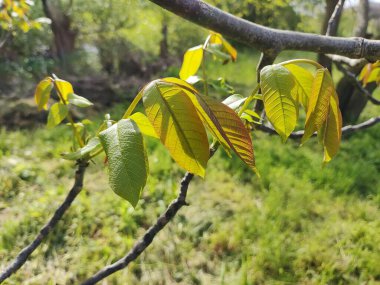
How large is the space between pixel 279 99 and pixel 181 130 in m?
0.15

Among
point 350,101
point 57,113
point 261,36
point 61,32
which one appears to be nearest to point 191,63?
point 261,36

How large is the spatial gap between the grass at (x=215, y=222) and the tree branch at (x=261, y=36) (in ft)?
4.91

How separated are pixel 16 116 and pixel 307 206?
3.99 meters

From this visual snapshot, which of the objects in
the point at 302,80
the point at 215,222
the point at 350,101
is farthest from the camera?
the point at 350,101

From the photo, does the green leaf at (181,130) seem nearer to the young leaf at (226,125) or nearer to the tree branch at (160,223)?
the young leaf at (226,125)

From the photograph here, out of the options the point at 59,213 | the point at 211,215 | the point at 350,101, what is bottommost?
the point at 211,215

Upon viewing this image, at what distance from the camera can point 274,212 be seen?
9.23ft

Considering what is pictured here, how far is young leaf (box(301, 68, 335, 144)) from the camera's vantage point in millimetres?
448

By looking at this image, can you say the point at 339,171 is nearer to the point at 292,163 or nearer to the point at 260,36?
the point at 292,163

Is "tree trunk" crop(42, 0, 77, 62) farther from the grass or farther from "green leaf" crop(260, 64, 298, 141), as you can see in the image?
"green leaf" crop(260, 64, 298, 141)

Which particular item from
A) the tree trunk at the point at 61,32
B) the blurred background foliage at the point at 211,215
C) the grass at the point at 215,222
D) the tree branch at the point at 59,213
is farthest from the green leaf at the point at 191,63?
the tree trunk at the point at 61,32

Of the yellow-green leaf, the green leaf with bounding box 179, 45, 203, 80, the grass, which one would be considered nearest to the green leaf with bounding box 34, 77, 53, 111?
the yellow-green leaf

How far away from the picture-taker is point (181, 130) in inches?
15.7

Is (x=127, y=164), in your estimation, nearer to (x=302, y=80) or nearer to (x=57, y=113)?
(x=302, y=80)
